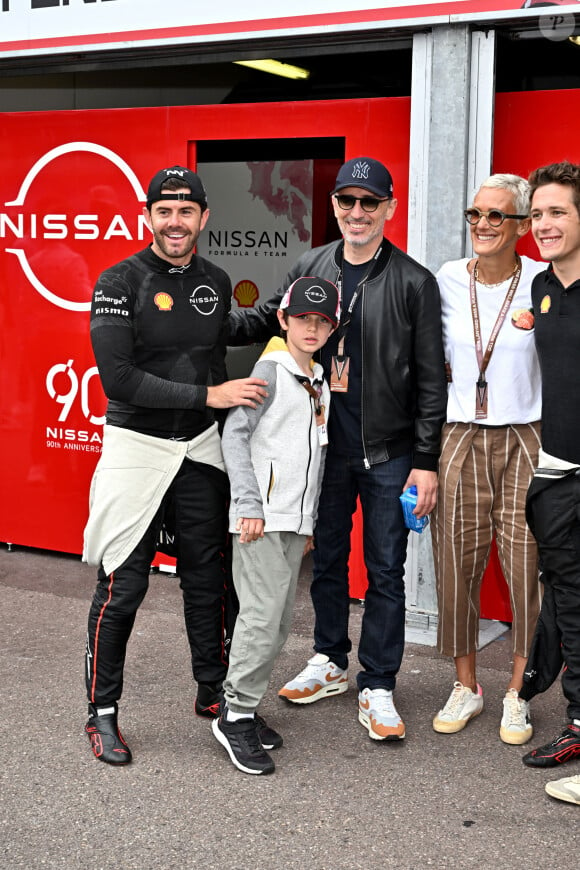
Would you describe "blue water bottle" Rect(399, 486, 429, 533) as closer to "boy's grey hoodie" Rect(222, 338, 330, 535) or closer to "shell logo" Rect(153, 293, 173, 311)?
"boy's grey hoodie" Rect(222, 338, 330, 535)

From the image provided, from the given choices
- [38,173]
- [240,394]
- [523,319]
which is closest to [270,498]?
[240,394]

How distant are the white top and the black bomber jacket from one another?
0.07 meters

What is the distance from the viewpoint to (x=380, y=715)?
13.3 feet

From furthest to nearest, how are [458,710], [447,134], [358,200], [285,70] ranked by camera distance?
1. [285,70]
2. [447,134]
3. [458,710]
4. [358,200]

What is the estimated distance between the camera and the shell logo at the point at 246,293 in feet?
21.3

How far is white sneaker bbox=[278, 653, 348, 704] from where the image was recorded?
435 cm

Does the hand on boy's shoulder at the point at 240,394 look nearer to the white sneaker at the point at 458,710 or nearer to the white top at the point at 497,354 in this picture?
the white top at the point at 497,354

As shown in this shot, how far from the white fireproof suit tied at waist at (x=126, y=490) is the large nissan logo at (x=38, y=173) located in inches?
89.1

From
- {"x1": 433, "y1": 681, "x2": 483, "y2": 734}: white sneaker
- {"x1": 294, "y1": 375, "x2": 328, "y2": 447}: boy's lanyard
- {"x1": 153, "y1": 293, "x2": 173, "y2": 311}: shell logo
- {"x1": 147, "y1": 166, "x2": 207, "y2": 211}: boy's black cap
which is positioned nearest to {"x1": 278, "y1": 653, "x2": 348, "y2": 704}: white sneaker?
{"x1": 433, "y1": 681, "x2": 483, "y2": 734}: white sneaker

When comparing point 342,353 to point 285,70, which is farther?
point 285,70

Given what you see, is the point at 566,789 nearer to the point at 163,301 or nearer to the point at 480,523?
the point at 480,523

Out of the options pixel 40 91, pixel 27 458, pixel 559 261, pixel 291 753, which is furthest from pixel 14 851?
pixel 40 91

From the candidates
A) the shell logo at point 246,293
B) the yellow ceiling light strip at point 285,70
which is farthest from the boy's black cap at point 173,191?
the yellow ceiling light strip at point 285,70

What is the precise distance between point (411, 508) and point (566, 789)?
107 cm
